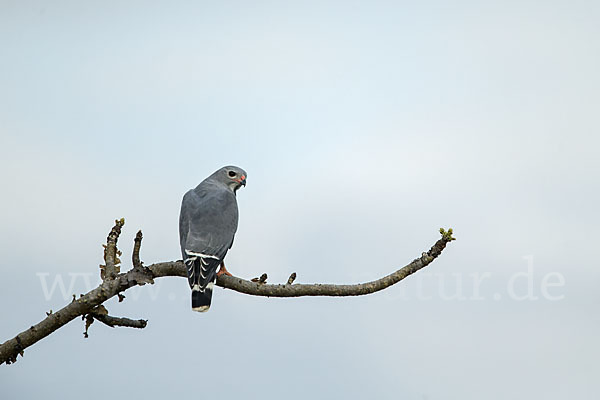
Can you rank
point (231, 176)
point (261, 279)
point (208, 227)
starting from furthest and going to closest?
point (231, 176)
point (208, 227)
point (261, 279)

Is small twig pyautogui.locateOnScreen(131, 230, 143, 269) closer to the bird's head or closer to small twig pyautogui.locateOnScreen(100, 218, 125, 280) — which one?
small twig pyautogui.locateOnScreen(100, 218, 125, 280)

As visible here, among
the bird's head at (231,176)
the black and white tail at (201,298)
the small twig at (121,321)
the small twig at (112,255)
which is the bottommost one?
the small twig at (121,321)

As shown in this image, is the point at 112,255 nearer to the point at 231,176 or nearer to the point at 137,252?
the point at 137,252

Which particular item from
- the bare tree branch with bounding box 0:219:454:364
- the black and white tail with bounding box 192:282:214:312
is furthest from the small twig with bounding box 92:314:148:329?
the black and white tail with bounding box 192:282:214:312

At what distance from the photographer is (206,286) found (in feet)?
26.1

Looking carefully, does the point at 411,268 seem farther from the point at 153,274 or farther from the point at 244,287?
the point at 153,274

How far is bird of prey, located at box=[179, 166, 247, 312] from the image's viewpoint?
799 cm

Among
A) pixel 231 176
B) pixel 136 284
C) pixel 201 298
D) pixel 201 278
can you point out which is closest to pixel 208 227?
pixel 201 278

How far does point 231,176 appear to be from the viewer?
32.9 feet

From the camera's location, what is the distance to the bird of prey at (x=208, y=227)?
799cm

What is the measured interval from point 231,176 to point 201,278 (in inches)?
97.6

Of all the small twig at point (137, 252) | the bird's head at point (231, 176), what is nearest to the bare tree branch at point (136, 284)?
the small twig at point (137, 252)

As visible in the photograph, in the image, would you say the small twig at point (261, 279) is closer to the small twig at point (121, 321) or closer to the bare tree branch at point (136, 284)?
the bare tree branch at point (136, 284)

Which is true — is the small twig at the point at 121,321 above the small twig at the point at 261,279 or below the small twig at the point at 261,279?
below
